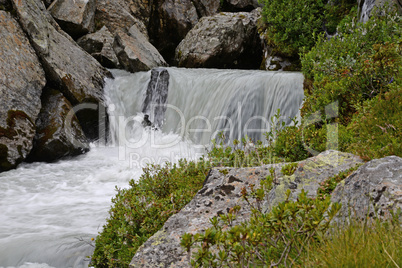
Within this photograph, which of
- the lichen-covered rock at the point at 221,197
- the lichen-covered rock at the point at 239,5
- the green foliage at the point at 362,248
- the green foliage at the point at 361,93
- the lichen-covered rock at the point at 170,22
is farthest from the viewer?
the lichen-covered rock at the point at 239,5

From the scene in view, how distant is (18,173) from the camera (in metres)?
8.91

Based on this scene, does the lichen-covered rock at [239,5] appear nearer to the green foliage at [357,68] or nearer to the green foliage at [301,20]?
the green foliage at [301,20]

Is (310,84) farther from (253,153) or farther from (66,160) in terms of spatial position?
(66,160)

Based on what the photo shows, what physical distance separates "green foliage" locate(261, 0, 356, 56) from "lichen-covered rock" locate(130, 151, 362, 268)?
32.4ft

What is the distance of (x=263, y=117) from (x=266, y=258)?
26.4 ft

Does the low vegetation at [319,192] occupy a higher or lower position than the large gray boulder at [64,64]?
lower

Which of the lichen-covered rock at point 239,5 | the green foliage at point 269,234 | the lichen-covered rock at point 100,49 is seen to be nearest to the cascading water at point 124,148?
the lichen-covered rock at point 100,49

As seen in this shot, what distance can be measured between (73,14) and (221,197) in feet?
49.9

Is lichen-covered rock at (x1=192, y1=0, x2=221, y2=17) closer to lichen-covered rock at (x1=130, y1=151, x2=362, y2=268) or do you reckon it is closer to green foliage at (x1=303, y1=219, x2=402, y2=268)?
lichen-covered rock at (x1=130, y1=151, x2=362, y2=268)

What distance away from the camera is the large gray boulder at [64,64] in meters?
10.8

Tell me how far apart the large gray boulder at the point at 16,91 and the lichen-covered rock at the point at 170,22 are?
40.3 ft

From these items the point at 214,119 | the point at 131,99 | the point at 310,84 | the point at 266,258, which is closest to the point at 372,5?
the point at 310,84

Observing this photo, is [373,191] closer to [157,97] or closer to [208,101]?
[208,101]

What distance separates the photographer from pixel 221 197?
3.67 meters
